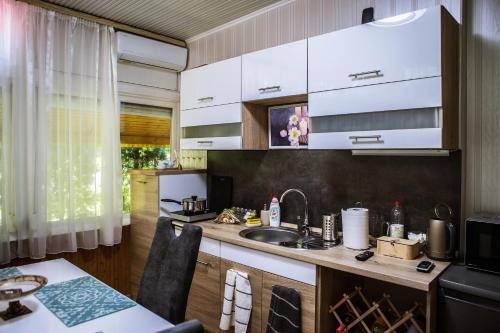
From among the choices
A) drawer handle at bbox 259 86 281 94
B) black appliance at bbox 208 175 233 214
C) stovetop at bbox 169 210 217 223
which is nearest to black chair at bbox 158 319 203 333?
drawer handle at bbox 259 86 281 94

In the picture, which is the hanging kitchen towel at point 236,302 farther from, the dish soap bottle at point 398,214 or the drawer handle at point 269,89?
the drawer handle at point 269,89

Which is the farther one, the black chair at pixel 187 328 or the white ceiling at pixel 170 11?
the white ceiling at pixel 170 11

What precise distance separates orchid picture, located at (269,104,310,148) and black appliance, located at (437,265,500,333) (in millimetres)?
1301

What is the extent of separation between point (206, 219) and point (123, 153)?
1017 mm

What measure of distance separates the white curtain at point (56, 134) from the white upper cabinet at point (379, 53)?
5.67ft

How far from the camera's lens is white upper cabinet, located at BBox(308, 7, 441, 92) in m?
1.68

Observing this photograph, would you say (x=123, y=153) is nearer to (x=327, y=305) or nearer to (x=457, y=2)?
(x=327, y=305)

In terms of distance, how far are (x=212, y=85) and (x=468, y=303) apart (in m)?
2.15

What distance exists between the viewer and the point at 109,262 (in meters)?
3.00

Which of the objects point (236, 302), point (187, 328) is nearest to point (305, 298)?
point (236, 302)

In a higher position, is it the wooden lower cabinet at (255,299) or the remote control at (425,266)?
the remote control at (425,266)

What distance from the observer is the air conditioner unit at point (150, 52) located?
293 centimetres

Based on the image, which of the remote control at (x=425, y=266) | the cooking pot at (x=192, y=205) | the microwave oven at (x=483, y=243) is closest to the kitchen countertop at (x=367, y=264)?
the remote control at (x=425, y=266)

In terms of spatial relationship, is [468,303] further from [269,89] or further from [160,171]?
[160,171]
